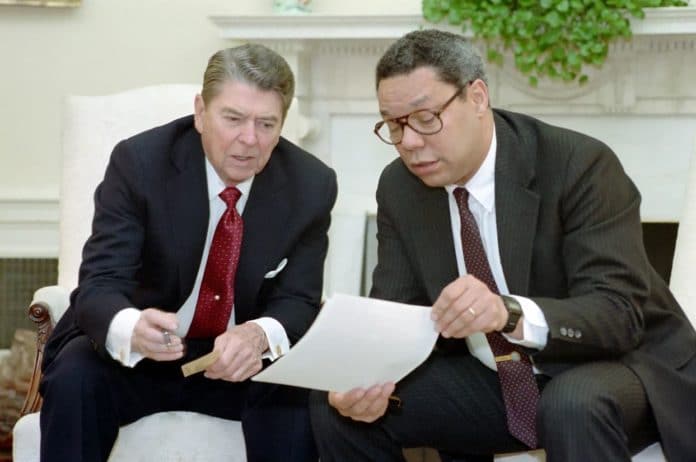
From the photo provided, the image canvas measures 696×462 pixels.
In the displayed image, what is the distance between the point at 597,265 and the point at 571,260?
0.06 m

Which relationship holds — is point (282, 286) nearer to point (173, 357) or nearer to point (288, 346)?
point (288, 346)

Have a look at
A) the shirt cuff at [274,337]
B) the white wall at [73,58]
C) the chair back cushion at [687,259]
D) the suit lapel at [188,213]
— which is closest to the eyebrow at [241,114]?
the suit lapel at [188,213]

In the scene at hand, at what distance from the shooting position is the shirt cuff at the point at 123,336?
238 centimetres

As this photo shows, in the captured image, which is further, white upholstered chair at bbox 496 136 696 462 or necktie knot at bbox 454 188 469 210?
white upholstered chair at bbox 496 136 696 462

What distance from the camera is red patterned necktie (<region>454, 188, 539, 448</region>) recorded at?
7.43ft

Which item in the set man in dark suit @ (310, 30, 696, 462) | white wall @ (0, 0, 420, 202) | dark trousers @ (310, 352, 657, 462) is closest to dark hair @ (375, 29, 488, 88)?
man in dark suit @ (310, 30, 696, 462)

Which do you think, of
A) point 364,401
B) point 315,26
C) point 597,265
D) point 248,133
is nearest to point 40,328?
point 248,133

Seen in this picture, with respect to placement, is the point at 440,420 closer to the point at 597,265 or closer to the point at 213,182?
the point at 597,265

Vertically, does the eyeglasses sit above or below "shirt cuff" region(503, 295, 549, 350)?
above

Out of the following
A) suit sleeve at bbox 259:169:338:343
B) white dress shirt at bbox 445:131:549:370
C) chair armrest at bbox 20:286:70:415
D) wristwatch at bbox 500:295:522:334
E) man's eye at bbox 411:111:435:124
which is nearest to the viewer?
wristwatch at bbox 500:295:522:334

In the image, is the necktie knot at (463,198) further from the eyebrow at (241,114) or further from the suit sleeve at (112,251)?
the suit sleeve at (112,251)

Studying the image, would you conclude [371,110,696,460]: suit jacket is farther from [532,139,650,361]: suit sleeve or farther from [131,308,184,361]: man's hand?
[131,308,184,361]: man's hand

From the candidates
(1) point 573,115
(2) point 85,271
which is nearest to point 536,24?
(1) point 573,115

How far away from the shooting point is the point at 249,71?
99.0 inches
